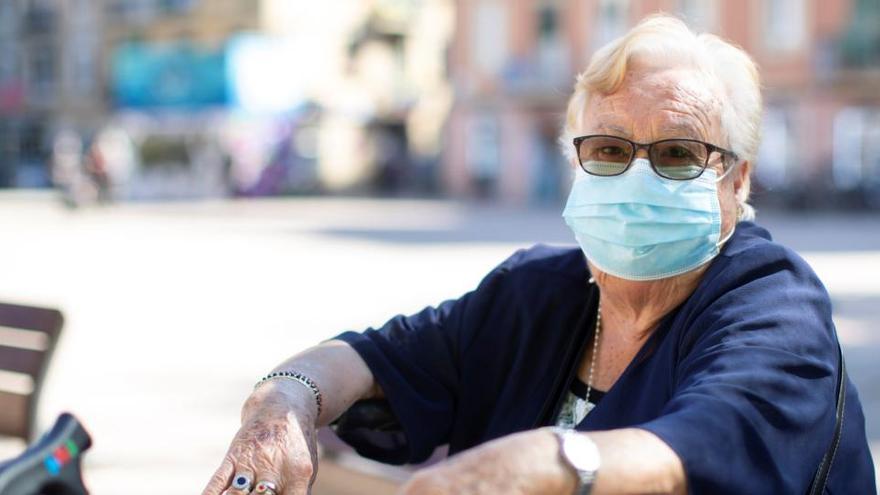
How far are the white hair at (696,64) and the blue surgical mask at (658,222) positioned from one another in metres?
0.13

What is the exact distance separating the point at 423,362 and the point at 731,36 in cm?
2294

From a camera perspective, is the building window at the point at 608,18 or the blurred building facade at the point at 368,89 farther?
the building window at the point at 608,18

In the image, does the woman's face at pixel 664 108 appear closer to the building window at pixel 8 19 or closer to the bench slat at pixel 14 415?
the bench slat at pixel 14 415

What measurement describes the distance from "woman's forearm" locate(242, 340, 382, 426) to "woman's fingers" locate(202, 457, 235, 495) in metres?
0.15

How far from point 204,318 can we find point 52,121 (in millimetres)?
40559

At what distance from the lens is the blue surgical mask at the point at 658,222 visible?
2049 millimetres

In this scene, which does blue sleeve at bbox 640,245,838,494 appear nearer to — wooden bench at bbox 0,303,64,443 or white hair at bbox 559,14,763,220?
white hair at bbox 559,14,763,220

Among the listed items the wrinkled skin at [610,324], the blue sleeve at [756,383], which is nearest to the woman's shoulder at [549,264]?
the wrinkled skin at [610,324]

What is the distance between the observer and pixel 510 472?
1379mm

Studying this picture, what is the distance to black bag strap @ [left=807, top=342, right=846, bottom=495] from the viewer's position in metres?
1.71

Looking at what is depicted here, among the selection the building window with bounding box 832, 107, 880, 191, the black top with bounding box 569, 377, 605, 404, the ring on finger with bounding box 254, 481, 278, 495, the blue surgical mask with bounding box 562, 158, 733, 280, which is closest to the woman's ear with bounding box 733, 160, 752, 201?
the blue surgical mask with bounding box 562, 158, 733, 280

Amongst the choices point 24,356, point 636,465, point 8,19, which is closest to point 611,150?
point 636,465

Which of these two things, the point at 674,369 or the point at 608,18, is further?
the point at 608,18

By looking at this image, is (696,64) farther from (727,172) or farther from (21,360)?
(21,360)
